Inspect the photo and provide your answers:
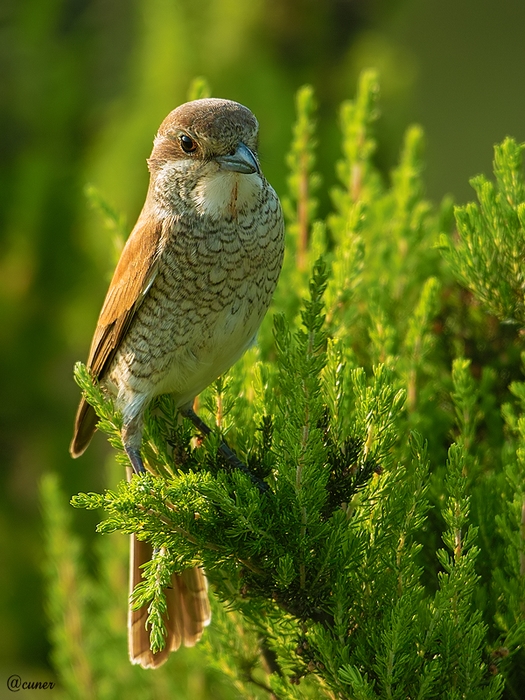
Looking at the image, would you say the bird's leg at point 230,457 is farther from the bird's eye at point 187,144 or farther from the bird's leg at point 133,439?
the bird's eye at point 187,144

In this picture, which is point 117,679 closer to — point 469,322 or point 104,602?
point 104,602

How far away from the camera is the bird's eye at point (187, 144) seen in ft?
8.16

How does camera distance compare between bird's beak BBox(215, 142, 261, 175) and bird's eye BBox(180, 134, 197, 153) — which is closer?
bird's beak BBox(215, 142, 261, 175)

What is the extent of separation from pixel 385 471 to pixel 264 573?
344 millimetres

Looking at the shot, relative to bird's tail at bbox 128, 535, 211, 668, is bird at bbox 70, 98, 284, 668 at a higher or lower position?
higher

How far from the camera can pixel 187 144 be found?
8.25 feet

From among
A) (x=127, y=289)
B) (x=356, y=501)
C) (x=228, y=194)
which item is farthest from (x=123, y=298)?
(x=356, y=501)

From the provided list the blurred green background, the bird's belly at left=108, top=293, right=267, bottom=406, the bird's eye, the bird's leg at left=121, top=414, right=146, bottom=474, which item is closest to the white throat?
the bird's eye

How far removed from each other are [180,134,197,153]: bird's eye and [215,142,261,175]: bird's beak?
0.35ft

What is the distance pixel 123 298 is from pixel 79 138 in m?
3.31

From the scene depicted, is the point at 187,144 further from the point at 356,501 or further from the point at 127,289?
the point at 356,501

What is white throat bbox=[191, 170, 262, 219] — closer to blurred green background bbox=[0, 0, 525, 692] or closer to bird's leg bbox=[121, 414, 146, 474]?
bird's leg bbox=[121, 414, 146, 474]

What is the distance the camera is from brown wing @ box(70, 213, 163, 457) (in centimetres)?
247

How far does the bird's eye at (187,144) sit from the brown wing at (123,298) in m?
0.23
